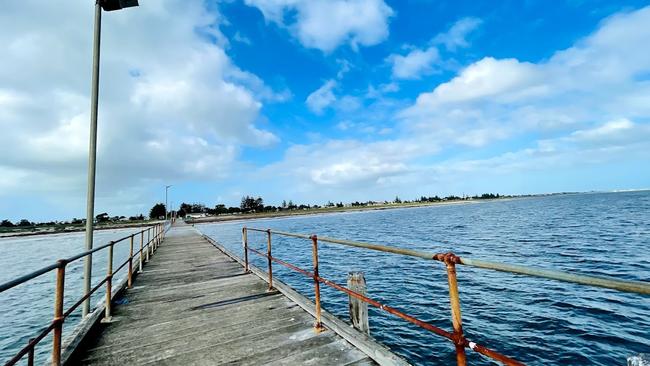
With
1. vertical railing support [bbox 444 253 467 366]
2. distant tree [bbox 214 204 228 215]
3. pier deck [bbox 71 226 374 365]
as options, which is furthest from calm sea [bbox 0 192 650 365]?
distant tree [bbox 214 204 228 215]

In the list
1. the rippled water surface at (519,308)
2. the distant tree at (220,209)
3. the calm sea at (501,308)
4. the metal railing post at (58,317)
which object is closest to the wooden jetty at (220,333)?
the metal railing post at (58,317)

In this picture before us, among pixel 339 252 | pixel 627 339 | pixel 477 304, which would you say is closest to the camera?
pixel 627 339

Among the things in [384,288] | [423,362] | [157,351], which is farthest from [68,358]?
[384,288]

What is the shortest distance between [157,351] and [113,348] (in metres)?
0.64

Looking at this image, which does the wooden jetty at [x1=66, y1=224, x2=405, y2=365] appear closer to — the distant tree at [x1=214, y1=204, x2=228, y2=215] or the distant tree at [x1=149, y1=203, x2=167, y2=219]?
the distant tree at [x1=149, y1=203, x2=167, y2=219]

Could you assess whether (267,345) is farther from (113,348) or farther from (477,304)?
(477,304)

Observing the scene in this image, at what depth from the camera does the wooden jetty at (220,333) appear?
362 cm

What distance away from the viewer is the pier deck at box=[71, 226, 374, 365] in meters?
3.66

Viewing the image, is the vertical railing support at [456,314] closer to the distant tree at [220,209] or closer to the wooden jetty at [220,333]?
the wooden jetty at [220,333]

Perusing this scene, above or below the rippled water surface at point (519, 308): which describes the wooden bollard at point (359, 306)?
above

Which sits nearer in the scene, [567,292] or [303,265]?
[567,292]

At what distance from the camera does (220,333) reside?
441 cm

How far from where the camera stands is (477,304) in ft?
33.1

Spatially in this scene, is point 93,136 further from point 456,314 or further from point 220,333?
point 456,314
